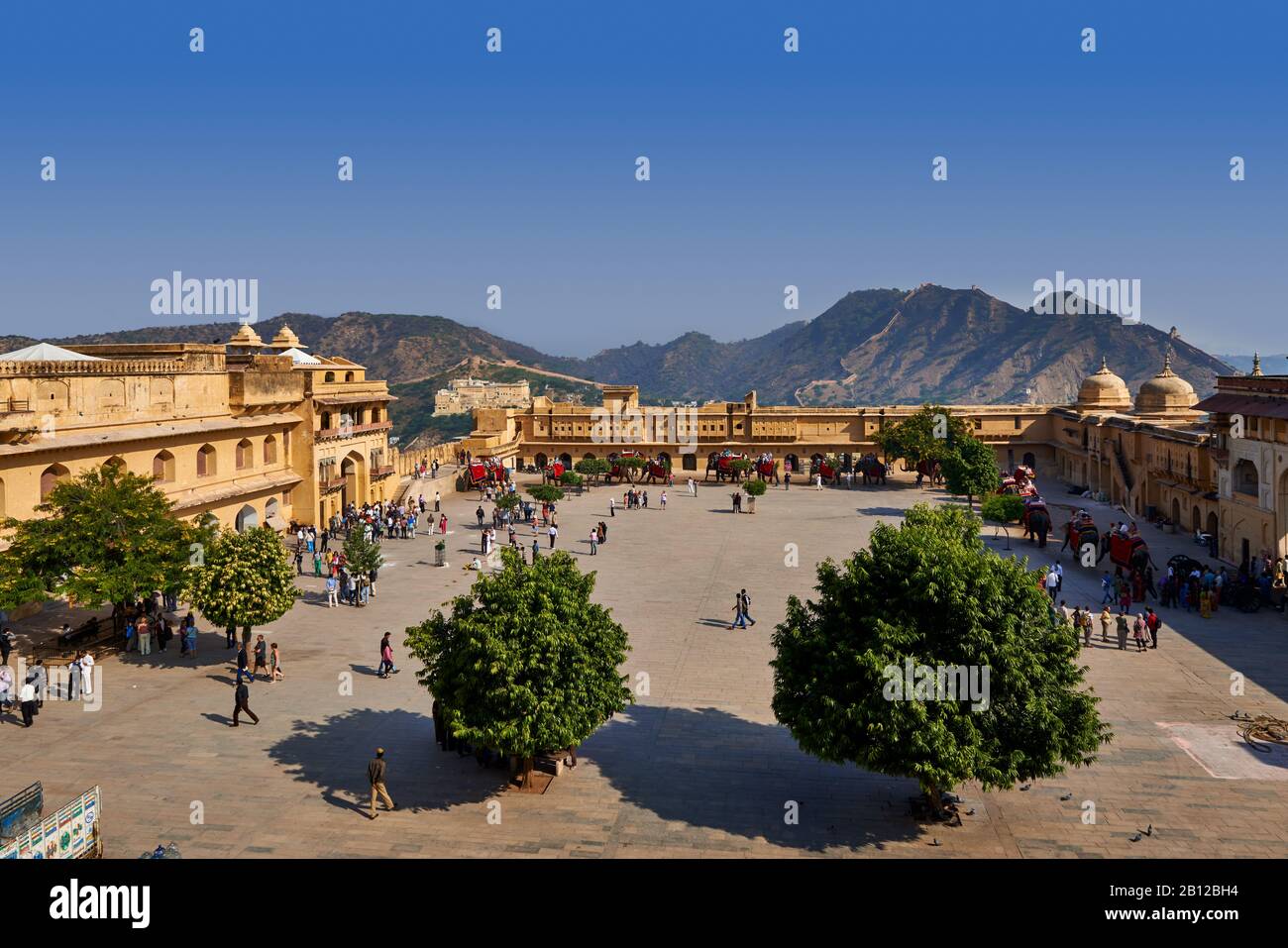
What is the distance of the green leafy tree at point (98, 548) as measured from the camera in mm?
20547

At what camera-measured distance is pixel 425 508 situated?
4622 cm

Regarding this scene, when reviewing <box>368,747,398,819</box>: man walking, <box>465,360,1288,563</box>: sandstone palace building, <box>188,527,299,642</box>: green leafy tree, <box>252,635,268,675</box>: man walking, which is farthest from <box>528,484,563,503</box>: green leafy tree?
<box>368,747,398,819</box>: man walking

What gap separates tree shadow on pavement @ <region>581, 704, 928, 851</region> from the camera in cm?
1385

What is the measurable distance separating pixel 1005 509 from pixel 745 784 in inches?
978

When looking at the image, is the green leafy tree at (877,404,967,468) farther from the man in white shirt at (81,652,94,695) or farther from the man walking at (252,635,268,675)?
the man in white shirt at (81,652,94,695)

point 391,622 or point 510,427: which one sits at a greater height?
point 510,427

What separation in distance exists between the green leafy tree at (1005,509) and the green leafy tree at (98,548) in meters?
27.5

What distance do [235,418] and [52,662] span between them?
53.2 ft

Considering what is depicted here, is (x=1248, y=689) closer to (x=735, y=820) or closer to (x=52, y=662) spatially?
(x=735, y=820)

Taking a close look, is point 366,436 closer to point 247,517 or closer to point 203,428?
point 247,517

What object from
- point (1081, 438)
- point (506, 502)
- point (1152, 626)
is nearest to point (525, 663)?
point (1152, 626)
